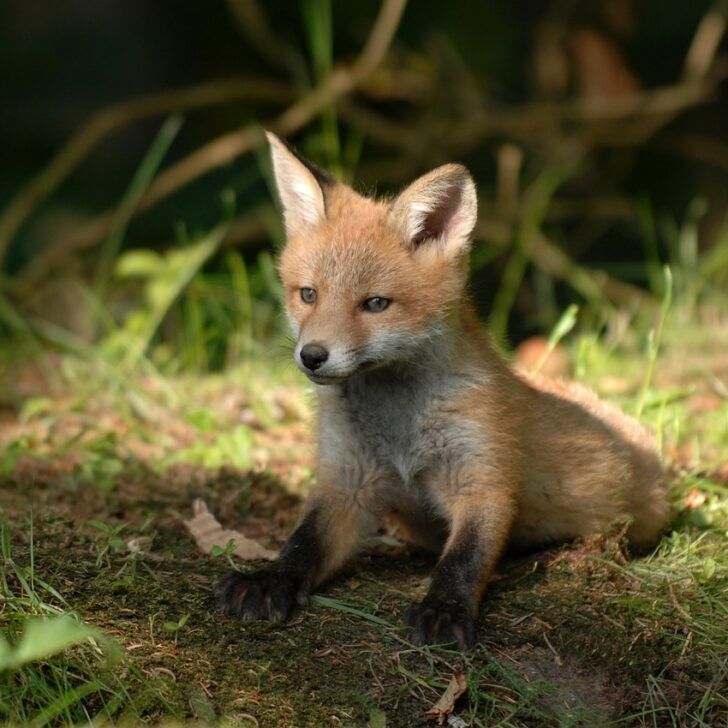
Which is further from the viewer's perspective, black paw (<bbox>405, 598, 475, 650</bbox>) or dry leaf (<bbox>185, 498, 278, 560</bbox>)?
dry leaf (<bbox>185, 498, 278, 560</bbox>)

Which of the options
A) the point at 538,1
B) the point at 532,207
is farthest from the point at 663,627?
the point at 538,1

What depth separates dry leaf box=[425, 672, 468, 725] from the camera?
9.33 ft

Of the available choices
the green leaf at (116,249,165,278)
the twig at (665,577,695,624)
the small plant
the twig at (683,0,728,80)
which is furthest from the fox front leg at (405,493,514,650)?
the twig at (683,0,728,80)

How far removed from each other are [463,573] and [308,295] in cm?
108

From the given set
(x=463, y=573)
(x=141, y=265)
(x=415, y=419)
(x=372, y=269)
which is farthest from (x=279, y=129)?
(x=463, y=573)

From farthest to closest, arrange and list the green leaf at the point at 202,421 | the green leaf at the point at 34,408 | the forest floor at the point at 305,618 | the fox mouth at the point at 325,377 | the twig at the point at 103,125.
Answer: the twig at the point at 103,125 < the green leaf at the point at 34,408 < the green leaf at the point at 202,421 < the fox mouth at the point at 325,377 < the forest floor at the point at 305,618

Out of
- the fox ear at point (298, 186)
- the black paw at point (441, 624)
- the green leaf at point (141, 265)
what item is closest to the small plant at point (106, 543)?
the black paw at point (441, 624)

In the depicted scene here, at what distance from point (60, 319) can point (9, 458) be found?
3.84 meters

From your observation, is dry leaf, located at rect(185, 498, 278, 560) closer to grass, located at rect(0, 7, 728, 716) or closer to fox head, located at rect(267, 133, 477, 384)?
grass, located at rect(0, 7, 728, 716)

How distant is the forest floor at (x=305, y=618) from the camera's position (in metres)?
2.75

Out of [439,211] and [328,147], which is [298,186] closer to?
[439,211]

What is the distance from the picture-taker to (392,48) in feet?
28.8

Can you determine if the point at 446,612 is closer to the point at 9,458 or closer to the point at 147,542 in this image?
the point at 147,542

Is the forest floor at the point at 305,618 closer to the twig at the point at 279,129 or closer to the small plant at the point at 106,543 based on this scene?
the small plant at the point at 106,543
